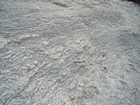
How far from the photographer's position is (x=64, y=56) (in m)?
1.37

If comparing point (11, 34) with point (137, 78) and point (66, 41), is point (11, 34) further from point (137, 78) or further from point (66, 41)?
point (137, 78)

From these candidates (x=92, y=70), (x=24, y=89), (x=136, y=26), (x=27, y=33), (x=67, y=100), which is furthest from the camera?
(x=136, y=26)

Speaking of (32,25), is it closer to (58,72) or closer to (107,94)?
(58,72)

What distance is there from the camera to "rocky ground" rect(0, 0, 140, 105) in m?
1.11

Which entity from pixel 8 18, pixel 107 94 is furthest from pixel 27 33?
pixel 107 94

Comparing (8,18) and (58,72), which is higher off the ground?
(8,18)

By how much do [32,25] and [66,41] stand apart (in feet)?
1.17

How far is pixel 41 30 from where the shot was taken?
4.64ft

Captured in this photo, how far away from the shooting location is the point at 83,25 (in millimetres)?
1707

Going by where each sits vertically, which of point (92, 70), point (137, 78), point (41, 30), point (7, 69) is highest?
point (41, 30)

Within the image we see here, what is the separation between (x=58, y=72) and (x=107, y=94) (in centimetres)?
50

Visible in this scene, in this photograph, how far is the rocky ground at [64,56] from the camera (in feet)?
3.64

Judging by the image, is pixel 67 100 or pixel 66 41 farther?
pixel 66 41

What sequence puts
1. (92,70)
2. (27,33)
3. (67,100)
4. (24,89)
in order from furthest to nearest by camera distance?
(92,70) < (27,33) < (67,100) < (24,89)
